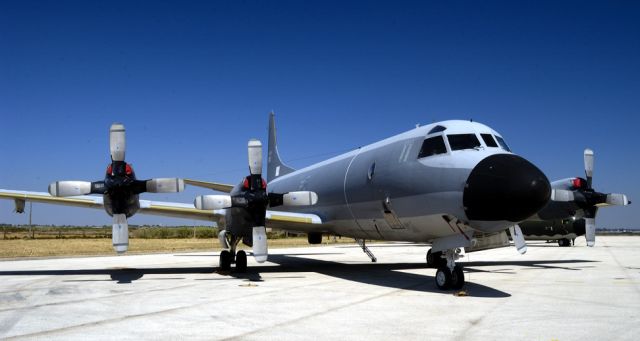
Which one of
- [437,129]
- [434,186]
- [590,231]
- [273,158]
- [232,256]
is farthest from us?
[273,158]

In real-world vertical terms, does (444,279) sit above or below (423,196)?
below

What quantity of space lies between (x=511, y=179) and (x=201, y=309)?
→ 636cm

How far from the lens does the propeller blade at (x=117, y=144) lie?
1518 cm

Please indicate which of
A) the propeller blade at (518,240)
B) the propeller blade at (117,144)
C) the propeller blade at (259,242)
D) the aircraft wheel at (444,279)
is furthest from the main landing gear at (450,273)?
the propeller blade at (117,144)

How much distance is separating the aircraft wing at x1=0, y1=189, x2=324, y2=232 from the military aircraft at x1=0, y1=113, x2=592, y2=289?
0.03 m

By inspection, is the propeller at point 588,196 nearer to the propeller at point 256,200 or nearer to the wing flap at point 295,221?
the wing flap at point 295,221

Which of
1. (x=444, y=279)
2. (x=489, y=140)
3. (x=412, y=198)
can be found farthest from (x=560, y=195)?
(x=444, y=279)

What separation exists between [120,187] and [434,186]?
8.51 m

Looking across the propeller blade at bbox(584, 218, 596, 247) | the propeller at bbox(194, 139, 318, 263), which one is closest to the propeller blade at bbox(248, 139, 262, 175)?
the propeller at bbox(194, 139, 318, 263)

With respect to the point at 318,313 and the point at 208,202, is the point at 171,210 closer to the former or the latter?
the point at 208,202

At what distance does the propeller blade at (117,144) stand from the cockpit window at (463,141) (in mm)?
8984

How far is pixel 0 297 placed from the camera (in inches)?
453

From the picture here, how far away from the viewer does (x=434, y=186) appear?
479 inches

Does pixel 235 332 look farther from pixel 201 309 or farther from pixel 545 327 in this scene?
pixel 545 327
